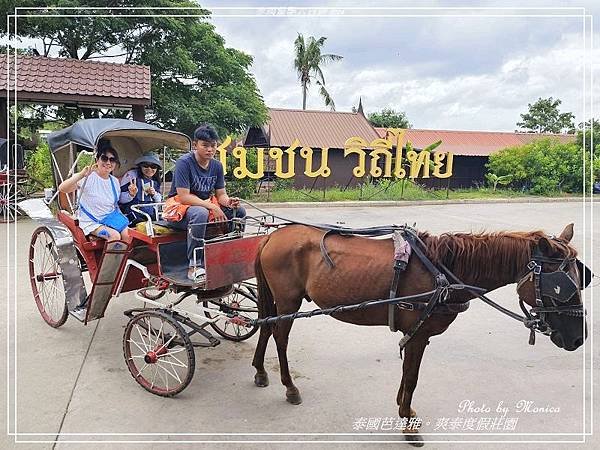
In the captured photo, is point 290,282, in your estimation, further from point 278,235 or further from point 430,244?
point 430,244

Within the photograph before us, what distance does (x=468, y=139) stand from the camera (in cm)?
2770

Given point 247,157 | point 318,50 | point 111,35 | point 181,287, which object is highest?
point 318,50

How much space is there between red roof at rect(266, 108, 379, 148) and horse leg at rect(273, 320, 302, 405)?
19524 millimetres

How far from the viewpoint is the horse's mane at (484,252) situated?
2893 millimetres

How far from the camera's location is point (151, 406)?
11.2 ft

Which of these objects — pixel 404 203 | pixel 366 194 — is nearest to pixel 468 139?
pixel 366 194

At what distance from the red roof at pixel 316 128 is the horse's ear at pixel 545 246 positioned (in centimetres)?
2030

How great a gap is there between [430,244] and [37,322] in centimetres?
421

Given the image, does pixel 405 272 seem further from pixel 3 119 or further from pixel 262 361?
pixel 3 119

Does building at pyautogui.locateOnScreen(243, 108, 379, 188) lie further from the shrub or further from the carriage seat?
the carriage seat

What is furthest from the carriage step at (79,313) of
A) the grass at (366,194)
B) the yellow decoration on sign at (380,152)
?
the yellow decoration on sign at (380,152)

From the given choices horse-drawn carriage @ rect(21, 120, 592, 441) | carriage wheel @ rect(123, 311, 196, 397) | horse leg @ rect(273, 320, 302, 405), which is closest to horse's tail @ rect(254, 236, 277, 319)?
horse-drawn carriage @ rect(21, 120, 592, 441)

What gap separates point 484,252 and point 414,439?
130cm

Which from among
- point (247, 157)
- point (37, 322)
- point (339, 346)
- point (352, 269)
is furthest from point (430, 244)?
point (247, 157)
